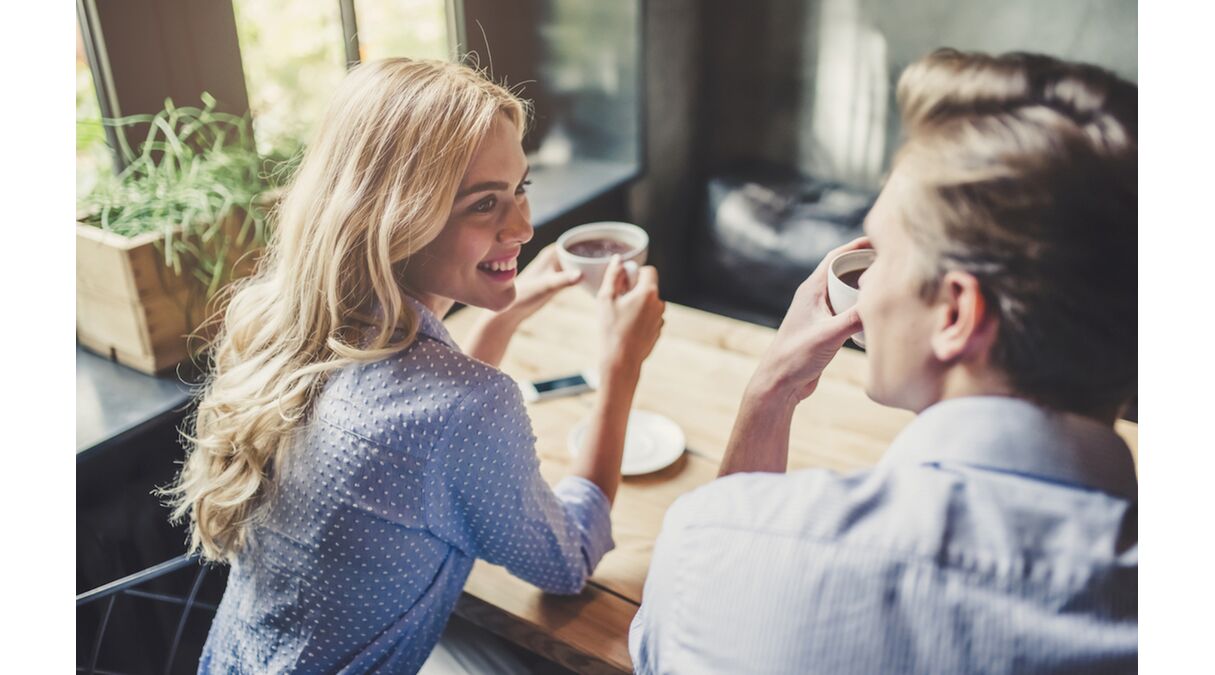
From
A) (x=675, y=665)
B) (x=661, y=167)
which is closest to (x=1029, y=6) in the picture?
(x=661, y=167)

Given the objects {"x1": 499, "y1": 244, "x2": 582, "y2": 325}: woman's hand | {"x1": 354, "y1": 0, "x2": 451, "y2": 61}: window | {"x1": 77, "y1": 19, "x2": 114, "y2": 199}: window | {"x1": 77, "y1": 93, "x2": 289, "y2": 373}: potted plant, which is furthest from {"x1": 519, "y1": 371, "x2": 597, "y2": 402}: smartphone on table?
{"x1": 77, "y1": 19, "x2": 114, "y2": 199}: window

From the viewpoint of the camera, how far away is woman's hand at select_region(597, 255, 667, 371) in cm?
94

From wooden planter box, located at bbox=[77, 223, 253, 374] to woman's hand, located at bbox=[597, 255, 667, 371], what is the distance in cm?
67

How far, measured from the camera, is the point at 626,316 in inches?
37.2

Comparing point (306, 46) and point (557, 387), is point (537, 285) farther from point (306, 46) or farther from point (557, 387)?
point (306, 46)

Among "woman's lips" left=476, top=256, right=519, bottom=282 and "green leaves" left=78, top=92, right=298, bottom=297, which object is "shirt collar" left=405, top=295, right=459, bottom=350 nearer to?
"woman's lips" left=476, top=256, right=519, bottom=282

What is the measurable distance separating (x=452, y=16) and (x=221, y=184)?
0.55 m

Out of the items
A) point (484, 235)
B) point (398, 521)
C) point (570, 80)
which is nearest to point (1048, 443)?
point (484, 235)

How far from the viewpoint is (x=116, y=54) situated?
1.26m

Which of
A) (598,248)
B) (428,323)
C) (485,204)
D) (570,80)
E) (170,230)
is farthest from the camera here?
(570,80)

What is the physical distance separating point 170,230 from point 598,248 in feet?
2.21

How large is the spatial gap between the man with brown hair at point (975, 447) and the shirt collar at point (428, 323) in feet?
1.31
